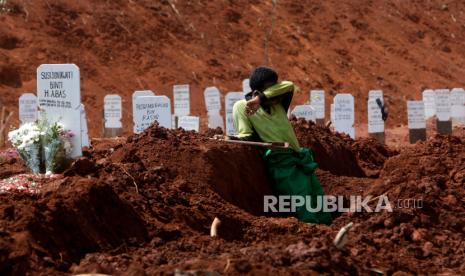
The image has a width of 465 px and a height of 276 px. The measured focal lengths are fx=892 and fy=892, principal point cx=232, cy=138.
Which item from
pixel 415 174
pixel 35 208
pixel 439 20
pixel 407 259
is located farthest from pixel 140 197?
pixel 439 20

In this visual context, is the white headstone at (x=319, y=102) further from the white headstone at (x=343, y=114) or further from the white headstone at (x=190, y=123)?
the white headstone at (x=190, y=123)

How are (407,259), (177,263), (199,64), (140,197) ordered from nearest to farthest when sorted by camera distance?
(177,263) → (407,259) → (140,197) → (199,64)

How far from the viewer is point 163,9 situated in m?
27.7

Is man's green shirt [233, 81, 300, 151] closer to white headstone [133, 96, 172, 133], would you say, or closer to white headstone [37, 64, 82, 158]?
white headstone [37, 64, 82, 158]

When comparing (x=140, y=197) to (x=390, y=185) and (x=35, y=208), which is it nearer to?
(x=35, y=208)

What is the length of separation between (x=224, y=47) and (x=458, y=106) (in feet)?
28.0

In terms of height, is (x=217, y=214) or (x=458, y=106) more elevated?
(x=458, y=106)

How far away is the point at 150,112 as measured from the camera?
12086 millimetres

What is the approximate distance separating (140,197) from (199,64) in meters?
19.0

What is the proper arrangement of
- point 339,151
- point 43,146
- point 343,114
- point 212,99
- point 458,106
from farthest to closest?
point 458,106, point 212,99, point 343,114, point 339,151, point 43,146

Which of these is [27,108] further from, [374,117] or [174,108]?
[374,117]

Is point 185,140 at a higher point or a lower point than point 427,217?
higher

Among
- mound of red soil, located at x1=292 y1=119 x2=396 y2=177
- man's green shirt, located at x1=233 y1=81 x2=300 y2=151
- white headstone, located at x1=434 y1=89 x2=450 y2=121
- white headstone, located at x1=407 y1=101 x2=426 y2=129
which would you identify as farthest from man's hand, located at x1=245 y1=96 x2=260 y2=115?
white headstone, located at x1=434 y1=89 x2=450 y2=121

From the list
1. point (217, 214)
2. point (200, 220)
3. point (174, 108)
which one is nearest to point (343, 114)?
point (174, 108)
